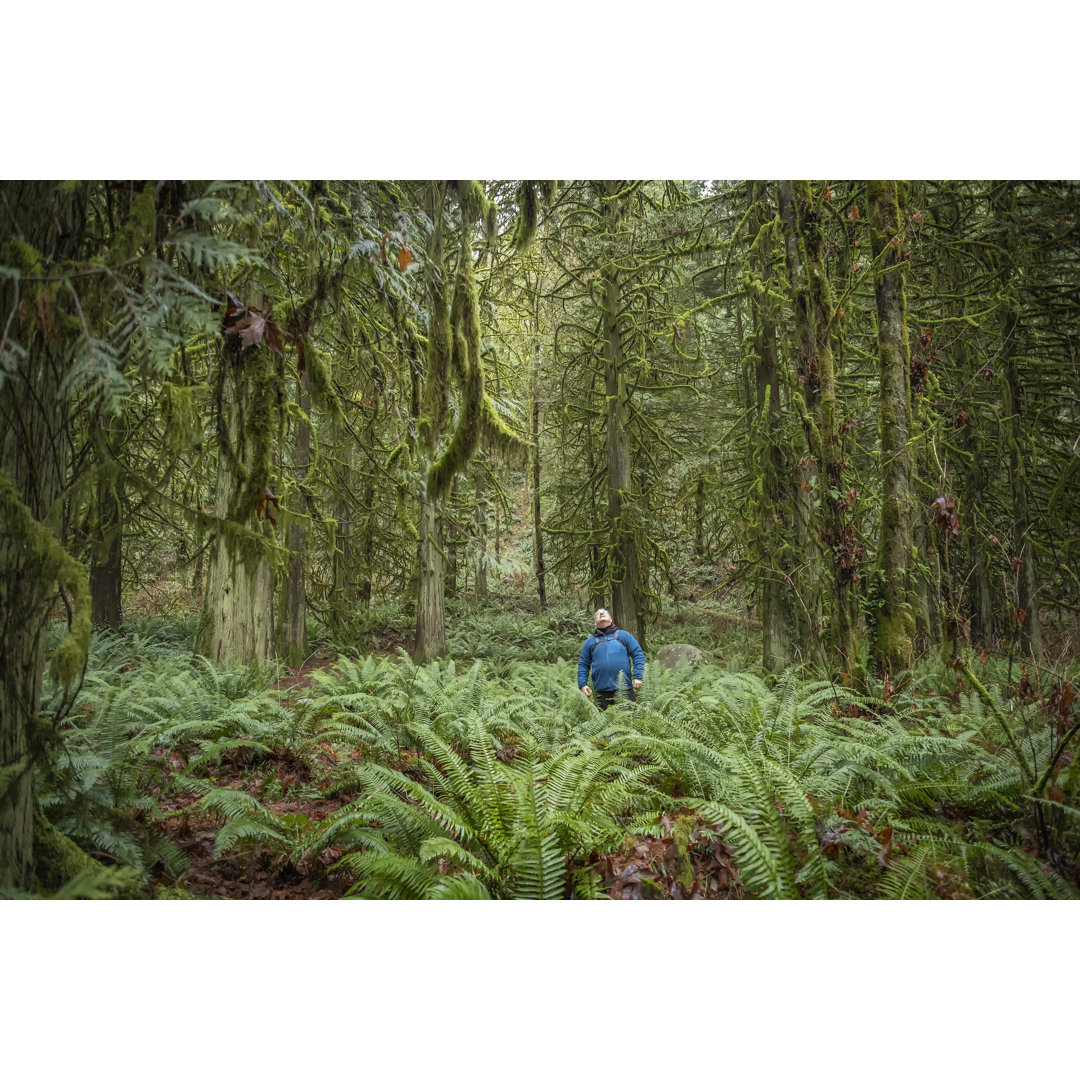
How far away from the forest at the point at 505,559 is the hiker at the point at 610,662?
197mm

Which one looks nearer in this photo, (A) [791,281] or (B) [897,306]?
(B) [897,306]

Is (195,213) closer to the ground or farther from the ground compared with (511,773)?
farther from the ground

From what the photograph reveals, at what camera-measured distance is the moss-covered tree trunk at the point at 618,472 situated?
8.32 meters

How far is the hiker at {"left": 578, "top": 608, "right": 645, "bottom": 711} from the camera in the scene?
559cm

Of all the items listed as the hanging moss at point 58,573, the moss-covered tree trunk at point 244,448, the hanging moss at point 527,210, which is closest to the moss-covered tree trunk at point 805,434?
the hanging moss at point 527,210

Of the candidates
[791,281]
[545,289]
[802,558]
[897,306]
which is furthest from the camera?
[545,289]

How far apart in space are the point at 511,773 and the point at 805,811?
4.19ft

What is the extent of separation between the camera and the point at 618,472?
8.47 meters

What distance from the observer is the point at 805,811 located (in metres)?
2.63

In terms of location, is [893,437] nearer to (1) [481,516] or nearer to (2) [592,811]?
(2) [592,811]

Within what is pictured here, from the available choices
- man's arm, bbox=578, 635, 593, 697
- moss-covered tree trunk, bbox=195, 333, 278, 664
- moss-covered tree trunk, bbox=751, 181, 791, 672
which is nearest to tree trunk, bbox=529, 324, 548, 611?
moss-covered tree trunk, bbox=751, 181, 791, 672

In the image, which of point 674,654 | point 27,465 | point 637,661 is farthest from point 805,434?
point 27,465
